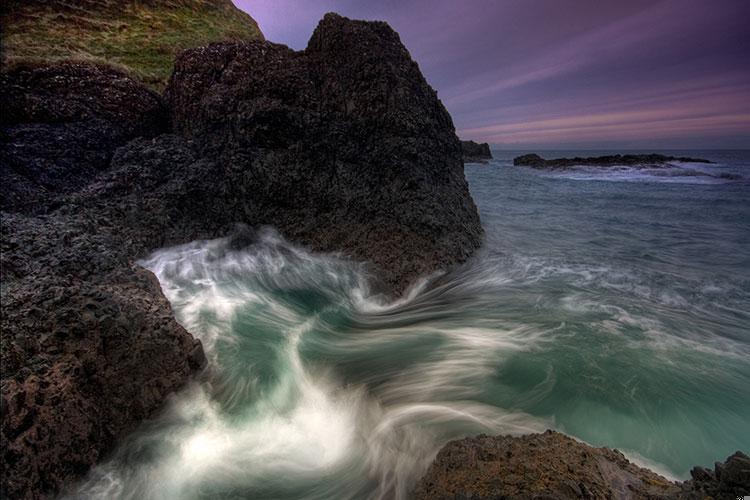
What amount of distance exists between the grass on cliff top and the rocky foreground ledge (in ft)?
29.1

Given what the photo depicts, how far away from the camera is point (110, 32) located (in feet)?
29.2

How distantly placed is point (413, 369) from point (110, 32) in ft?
35.4

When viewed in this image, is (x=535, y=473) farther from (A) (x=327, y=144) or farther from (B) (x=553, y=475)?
(A) (x=327, y=144)

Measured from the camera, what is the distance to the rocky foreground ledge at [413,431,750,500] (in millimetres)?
1956

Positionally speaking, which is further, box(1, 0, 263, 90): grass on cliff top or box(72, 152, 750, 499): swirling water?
box(1, 0, 263, 90): grass on cliff top

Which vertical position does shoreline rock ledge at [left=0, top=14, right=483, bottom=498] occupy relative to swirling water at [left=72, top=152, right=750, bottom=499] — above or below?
above

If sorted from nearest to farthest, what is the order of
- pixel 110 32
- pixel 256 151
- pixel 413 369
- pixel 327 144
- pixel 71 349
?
pixel 71 349
pixel 413 369
pixel 256 151
pixel 327 144
pixel 110 32

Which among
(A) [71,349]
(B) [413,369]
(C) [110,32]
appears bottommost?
(B) [413,369]

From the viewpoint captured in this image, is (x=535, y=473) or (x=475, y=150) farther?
(x=475, y=150)

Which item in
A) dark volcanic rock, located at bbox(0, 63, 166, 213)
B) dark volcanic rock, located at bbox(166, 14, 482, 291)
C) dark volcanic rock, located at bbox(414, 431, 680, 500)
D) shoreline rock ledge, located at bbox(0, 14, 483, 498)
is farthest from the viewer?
dark volcanic rock, located at bbox(166, 14, 482, 291)

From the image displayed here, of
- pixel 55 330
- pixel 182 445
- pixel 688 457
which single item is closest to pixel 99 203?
pixel 55 330

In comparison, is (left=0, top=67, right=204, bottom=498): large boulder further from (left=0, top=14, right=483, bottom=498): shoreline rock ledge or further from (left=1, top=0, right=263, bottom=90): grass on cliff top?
(left=1, top=0, right=263, bottom=90): grass on cliff top

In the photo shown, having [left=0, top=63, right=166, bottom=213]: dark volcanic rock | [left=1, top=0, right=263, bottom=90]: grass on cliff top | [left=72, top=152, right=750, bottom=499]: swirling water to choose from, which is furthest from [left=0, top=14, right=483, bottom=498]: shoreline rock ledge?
[left=1, top=0, right=263, bottom=90]: grass on cliff top

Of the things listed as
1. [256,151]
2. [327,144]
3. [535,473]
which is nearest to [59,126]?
[256,151]
